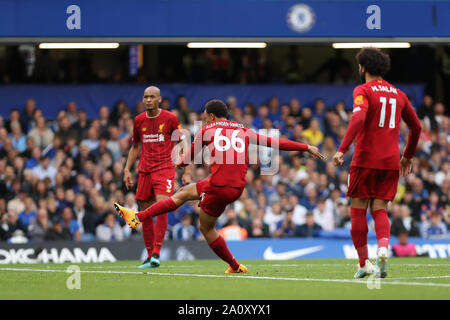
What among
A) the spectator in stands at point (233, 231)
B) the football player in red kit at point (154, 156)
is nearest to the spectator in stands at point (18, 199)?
the spectator in stands at point (233, 231)

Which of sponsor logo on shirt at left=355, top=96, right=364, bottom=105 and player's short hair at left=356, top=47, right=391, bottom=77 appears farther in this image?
player's short hair at left=356, top=47, right=391, bottom=77

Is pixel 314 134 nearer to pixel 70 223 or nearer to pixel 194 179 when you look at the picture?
pixel 194 179

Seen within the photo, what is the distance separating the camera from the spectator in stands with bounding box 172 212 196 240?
18609 mm

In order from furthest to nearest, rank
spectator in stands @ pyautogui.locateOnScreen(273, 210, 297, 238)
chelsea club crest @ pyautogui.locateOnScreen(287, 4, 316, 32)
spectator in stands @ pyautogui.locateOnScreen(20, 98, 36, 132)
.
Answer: spectator in stands @ pyautogui.locateOnScreen(20, 98, 36, 132) → chelsea club crest @ pyautogui.locateOnScreen(287, 4, 316, 32) → spectator in stands @ pyautogui.locateOnScreen(273, 210, 297, 238)

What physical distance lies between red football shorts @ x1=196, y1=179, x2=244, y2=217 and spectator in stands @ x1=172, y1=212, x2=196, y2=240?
777 cm

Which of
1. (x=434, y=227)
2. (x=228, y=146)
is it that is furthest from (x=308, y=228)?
(x=228, y=146)

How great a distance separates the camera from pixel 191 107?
880 inches

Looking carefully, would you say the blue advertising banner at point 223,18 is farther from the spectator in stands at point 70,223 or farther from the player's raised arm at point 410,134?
the player's raised arm at point 410,134

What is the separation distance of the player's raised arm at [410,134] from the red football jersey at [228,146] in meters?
1.15

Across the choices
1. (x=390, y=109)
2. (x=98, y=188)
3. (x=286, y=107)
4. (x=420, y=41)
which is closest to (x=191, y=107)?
(x=286, y=107)

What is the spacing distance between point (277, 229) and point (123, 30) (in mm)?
5203

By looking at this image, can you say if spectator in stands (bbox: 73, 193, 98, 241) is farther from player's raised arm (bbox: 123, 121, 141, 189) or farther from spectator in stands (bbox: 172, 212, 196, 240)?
player's raised arm (bbox: 123, 121, 141, 189)

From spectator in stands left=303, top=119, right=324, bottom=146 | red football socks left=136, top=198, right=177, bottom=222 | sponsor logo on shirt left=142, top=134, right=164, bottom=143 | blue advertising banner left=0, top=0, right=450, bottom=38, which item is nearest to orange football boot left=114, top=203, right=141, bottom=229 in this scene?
red football socks left=136, top=198, right=177, bottom=222

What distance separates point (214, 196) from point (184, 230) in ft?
26.1
